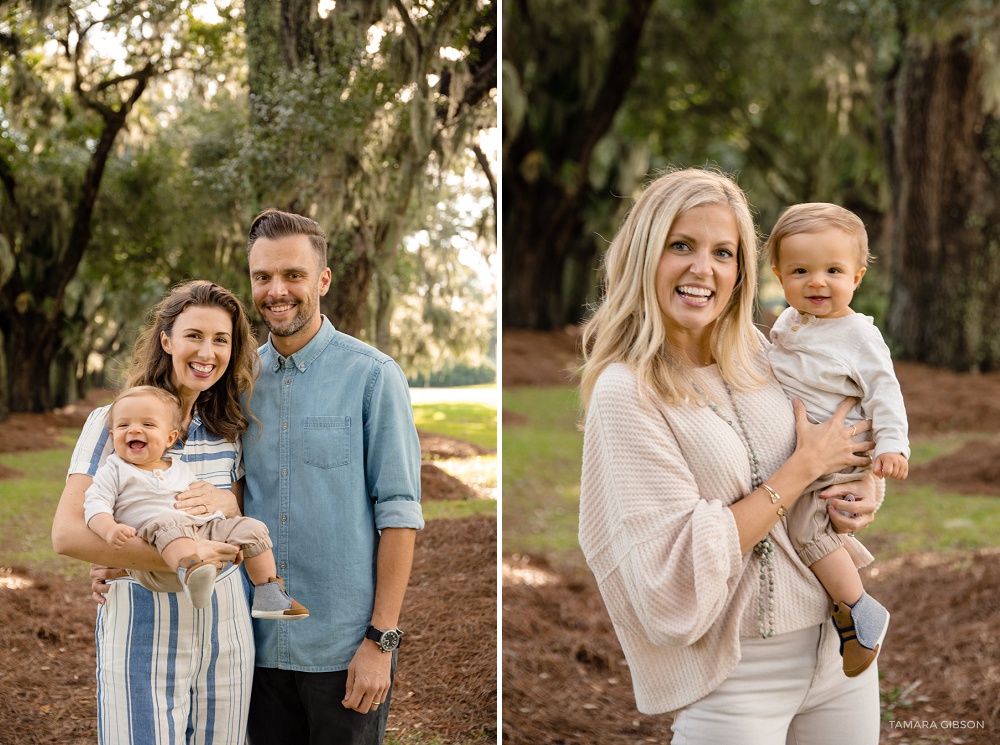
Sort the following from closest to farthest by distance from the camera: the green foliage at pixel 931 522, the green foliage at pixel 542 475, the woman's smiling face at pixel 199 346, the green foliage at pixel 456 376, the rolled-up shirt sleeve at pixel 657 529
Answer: the rolled-up shirt sleeve at pixel 657 529
the woman's smiling face at pixel 199 346
the green foliage at pixel 456 376
the green foliage at pixel 931 522
the green foliage at pixel 542 475

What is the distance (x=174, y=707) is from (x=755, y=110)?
45.1 ft

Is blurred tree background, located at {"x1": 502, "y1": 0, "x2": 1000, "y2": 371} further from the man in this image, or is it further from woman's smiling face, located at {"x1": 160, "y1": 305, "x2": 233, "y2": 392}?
woman's smiling face, located at {"x1": 160, "y1": 305, "x2": 233, "y2": 392}

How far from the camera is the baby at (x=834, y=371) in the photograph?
1.89m

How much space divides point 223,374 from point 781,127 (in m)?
13.0

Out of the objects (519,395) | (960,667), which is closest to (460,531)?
(960,667)

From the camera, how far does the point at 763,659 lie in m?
1.86

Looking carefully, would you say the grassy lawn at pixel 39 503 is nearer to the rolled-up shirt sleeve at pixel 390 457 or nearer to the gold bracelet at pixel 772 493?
the rolled-up shirt sleeve at pixel 390 457

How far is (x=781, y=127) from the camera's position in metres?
13.7

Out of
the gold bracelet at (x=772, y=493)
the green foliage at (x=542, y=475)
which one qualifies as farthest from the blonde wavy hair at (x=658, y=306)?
the green foliage at (x=542, y=475)

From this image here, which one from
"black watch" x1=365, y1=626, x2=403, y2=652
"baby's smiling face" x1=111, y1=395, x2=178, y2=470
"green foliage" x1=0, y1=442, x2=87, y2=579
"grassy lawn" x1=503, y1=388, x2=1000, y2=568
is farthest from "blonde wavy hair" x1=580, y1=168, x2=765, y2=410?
"grassy lawn" x1=503, y1=388, x2=1000, y2=568

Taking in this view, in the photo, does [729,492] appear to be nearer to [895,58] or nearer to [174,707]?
[174,707]

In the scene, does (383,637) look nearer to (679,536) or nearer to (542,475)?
(679,536)

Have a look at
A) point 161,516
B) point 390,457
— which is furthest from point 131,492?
point 390,457

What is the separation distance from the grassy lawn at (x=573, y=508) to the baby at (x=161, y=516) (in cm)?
245
